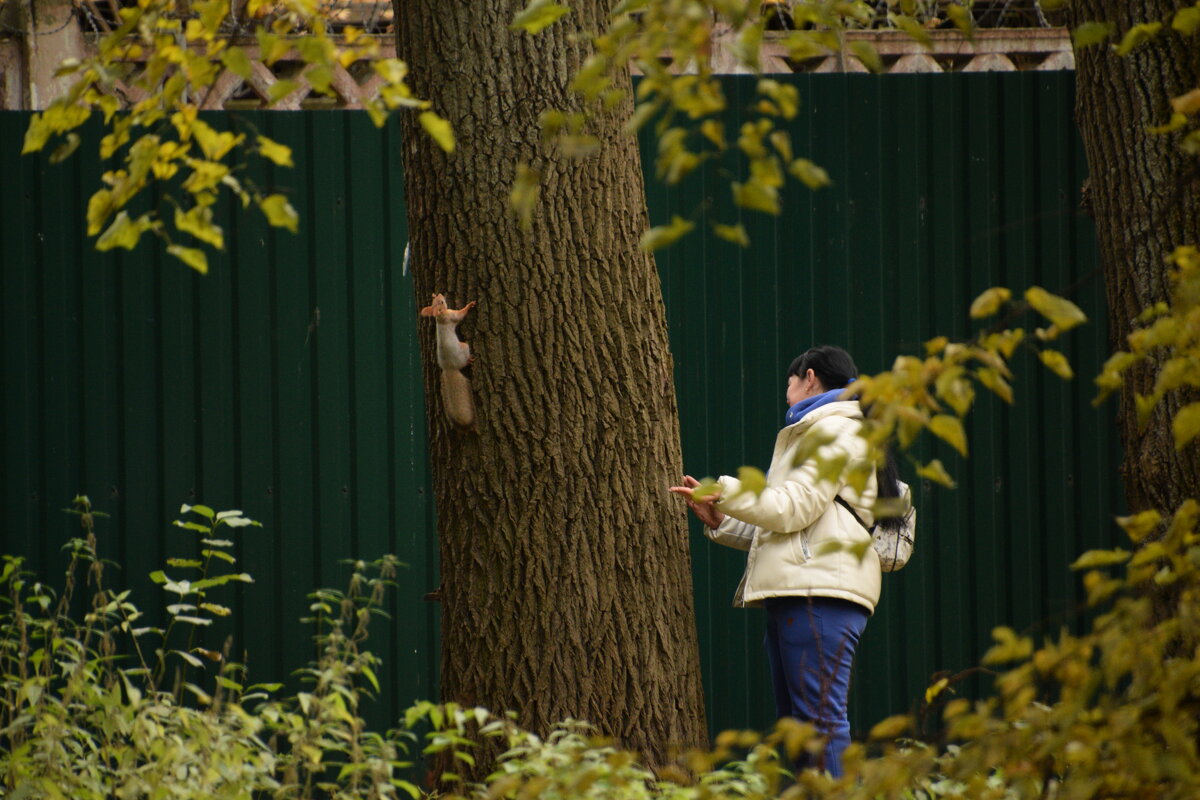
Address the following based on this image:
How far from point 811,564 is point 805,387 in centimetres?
57

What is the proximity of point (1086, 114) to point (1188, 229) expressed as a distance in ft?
1.70

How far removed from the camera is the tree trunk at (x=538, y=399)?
10.7 ft

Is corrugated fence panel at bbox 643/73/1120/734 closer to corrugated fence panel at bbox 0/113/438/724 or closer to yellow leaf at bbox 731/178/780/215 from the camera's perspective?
corrugated fence panel at bbox 0/113/438/724

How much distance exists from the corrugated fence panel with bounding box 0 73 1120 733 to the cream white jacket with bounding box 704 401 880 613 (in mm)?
1082

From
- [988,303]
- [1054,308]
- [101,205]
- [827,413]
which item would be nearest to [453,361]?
[827,413]

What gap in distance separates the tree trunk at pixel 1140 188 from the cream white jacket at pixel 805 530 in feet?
2.60

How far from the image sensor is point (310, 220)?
16.1ft

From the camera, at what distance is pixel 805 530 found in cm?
387

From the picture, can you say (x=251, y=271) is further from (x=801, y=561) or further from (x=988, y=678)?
(x=988, y=678)

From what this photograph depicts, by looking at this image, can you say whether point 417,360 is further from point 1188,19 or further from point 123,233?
point 1188,19

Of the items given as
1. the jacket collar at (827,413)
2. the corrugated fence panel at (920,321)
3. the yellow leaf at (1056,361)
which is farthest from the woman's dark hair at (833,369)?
the yellow leaf at (1056,361)

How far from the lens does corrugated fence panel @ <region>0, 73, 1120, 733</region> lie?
4.85m

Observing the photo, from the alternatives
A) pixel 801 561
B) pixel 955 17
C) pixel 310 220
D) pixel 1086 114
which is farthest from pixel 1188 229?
pixel 310 220

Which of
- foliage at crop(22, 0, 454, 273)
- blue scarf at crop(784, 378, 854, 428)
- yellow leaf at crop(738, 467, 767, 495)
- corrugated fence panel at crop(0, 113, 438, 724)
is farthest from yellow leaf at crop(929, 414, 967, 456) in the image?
corrugated fence panel at crop(0, 113, 438, 724)
